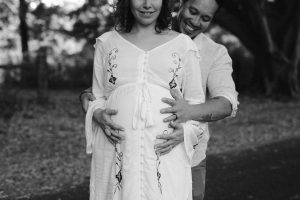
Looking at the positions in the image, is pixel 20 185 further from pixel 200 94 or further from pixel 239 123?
pixel 239 123

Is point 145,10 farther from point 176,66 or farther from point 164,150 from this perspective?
point 164,150

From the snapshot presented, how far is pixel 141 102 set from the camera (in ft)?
7.71

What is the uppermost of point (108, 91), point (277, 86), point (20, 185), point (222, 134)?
point (108, 91)

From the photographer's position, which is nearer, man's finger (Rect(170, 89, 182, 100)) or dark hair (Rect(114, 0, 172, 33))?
man's finger (Rect(170, 89, 182, 100))

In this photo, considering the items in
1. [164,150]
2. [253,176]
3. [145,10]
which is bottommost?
[253,176]

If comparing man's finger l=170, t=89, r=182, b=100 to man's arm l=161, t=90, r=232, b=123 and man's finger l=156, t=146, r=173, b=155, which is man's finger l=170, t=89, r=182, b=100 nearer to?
man's arm l=161, t=90, r=232, b=123

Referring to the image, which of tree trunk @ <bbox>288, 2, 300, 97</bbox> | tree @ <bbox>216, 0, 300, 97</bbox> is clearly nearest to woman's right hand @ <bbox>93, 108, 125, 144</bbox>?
tree @ <bbox>216, 0, 300, 97</bbox>

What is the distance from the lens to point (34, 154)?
7.61 m

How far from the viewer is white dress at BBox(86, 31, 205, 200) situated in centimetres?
231

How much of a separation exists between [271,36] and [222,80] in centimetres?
1337

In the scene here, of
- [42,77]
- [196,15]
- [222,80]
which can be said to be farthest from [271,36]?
[222,80]

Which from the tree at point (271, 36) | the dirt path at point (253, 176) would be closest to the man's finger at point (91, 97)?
the dirt path at point (253, 176)

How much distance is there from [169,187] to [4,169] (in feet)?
16.0

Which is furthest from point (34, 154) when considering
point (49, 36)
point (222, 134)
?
point (49, 36)
